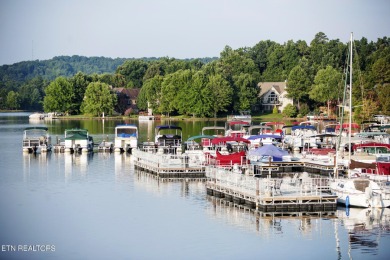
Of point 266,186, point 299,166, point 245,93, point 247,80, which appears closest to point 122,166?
point 299,166

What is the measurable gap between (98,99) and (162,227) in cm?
11075

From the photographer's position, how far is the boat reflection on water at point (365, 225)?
1318 inches

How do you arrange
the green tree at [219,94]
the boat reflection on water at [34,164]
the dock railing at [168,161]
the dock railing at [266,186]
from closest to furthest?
the dock railing at [266,186]
the dock railing at [168,161]
the boat reflection on water at [34,164]
the green tree at [219,94]

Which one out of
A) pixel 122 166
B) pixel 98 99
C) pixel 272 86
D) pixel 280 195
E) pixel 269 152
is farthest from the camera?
pixel 272 86

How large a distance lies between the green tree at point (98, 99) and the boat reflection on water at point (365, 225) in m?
109

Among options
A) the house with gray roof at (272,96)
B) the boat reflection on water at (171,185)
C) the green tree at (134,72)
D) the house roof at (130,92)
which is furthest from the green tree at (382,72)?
the green tree at (134,72)

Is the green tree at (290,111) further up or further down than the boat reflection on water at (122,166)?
further up

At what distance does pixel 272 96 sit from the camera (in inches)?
5753

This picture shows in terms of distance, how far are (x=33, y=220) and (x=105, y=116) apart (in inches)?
4295

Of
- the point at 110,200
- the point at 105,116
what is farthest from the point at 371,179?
the point at 105,116

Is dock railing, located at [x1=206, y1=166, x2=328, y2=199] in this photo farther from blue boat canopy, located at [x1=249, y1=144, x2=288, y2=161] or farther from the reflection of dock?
blue boat canopy, located at [x1=249, y1=144, x2=288, y2=161]

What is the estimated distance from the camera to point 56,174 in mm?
55656

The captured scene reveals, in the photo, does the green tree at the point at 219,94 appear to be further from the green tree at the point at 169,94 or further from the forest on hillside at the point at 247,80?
the green tree at the point at 169,94

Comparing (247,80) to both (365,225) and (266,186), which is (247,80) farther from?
(365,225)
